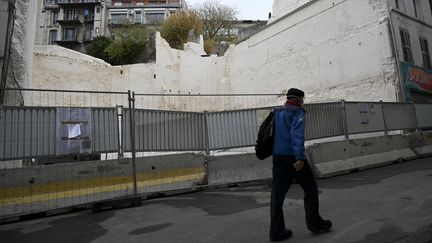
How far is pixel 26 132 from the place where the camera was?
22.9ft

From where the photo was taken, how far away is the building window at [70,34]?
54.1 meters

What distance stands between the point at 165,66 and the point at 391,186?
22803 millimetres

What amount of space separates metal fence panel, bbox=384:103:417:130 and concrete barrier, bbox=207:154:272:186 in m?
6.24

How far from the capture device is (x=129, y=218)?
19.7 ft

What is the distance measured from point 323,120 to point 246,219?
21.1 ft

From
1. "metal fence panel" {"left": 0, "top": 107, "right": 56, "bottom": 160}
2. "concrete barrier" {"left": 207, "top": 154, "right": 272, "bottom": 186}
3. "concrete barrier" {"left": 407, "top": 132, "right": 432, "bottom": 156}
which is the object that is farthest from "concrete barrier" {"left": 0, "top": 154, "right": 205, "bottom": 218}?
"concrete barrier" {"left": 407, "top": 132, "right": 432, "bottom": 156}

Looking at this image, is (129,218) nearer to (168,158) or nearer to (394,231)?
(168,158)

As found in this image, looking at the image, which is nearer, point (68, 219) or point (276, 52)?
point (68, 219)

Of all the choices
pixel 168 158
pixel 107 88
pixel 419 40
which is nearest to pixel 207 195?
pixel 168 158

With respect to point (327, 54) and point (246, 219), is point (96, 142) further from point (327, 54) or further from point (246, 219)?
point (327, 54)

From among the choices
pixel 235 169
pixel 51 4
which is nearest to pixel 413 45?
pixel 235 169

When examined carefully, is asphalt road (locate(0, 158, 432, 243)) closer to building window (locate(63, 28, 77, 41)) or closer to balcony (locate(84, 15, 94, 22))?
building window (locate(63, 28, 77, 41))

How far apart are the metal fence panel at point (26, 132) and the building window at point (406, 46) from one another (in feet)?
56.4

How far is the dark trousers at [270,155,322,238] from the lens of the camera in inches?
159
